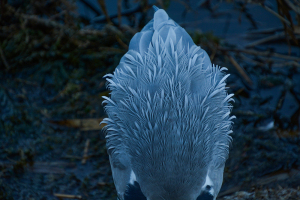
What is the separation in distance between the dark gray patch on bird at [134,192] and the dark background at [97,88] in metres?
0.92

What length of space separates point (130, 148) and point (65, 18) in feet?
11.2

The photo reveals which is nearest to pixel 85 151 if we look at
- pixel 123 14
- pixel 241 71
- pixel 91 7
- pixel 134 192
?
pixel 134 192

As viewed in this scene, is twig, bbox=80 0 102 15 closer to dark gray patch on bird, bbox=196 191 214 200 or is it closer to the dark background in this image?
the dark background

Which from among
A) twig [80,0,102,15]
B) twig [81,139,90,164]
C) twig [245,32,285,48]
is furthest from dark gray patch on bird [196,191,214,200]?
twig [80,0,102,15]

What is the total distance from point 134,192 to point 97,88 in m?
2.48

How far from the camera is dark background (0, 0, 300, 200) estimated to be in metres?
4.06

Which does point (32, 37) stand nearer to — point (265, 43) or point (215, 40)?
point (215, 40)

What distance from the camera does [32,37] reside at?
18.7 ft

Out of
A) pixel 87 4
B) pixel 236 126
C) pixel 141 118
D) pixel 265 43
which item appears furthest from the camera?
pixel 87 4

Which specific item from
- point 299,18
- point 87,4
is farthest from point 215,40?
point 87,4

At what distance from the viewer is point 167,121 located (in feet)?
9.32

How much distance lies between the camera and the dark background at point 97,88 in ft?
13.3

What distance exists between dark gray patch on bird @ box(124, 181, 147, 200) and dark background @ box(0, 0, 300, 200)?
92cm

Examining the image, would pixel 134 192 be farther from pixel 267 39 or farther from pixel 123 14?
pixel 123 14
